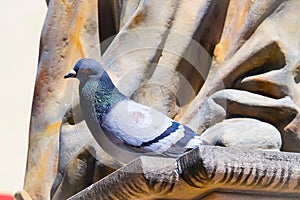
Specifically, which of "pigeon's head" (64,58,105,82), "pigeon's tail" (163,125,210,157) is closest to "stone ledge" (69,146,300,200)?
"pigeon's tail" (163,125,210,157)

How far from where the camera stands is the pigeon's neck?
1.32 m

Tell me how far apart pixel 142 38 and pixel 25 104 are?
104 cm

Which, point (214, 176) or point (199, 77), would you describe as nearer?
point (214, 176)

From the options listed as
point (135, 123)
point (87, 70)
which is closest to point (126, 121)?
point (135, 123)

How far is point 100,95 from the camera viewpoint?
1331 millimetres

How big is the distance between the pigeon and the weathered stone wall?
4 cm

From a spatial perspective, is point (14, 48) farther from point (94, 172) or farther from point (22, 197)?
point (94, 172)

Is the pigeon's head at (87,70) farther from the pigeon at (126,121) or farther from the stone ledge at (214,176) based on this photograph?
the stone ledge at (214,176)

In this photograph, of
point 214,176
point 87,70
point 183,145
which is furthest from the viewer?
point 87,70

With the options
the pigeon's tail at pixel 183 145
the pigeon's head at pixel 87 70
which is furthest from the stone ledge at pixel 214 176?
the pigeon's head at pixel 87 70

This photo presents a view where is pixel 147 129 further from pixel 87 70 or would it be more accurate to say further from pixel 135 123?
pixel 87 70

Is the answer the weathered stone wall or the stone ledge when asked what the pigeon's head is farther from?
the stone ledge

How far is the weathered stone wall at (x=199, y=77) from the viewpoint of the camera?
133 cm

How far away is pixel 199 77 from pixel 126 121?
21cm
